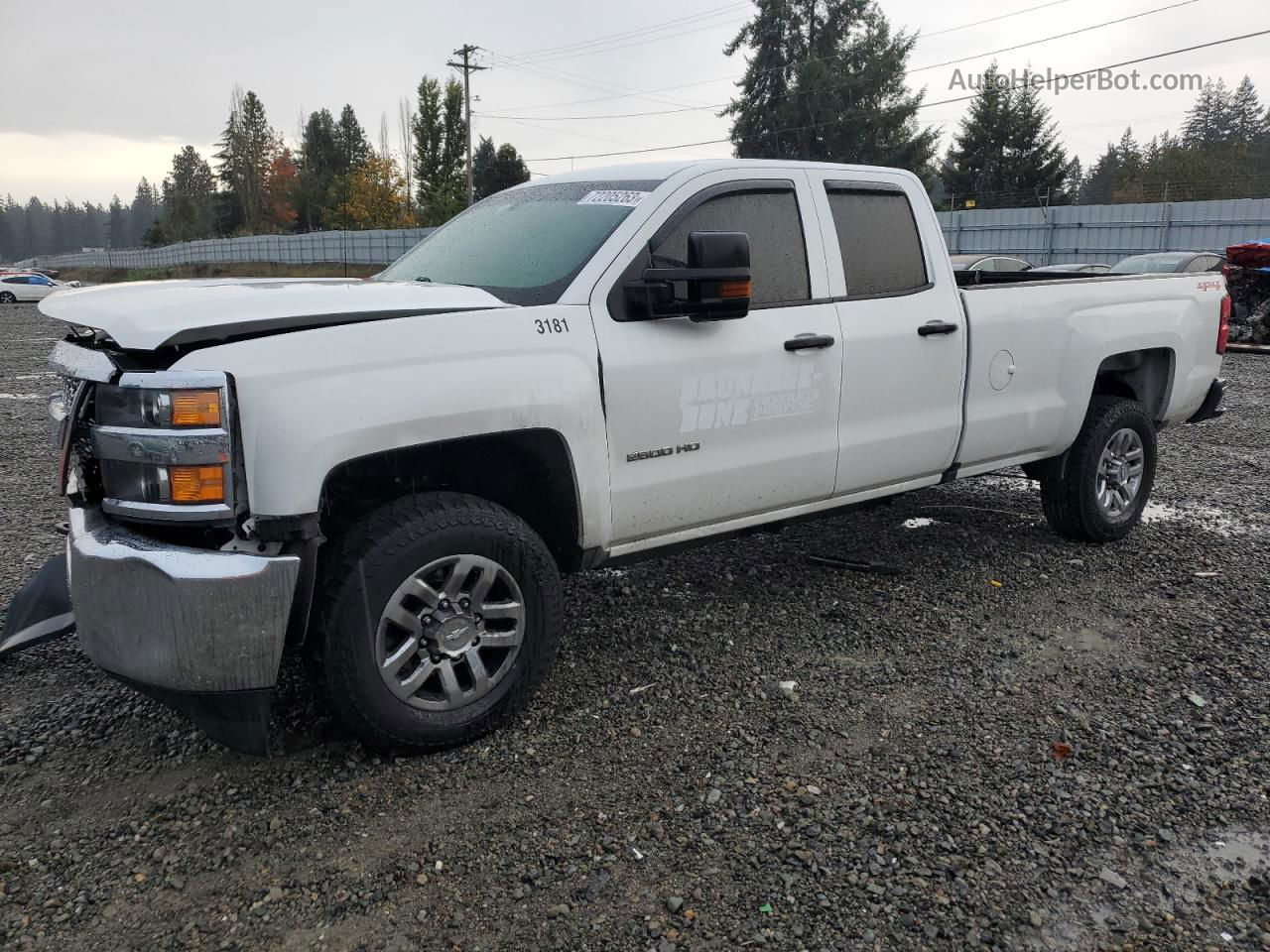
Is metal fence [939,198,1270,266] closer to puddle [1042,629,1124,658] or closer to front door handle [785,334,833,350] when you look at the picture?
puddle [1042,629,1124,658]

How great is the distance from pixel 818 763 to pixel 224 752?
6.48ft

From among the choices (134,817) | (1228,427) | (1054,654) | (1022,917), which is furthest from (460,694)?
(1228,427)

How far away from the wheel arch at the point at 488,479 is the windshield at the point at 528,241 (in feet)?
1.77

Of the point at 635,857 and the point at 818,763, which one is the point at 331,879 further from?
the point at 818,763

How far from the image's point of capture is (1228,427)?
9.57 meters

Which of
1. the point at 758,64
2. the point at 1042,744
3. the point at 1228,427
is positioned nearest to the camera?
the point at 1042,744

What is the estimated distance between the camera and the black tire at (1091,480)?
5.49 metres

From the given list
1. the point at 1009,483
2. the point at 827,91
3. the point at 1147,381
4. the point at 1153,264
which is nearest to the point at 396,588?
the point at 1147,381

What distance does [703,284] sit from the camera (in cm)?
354

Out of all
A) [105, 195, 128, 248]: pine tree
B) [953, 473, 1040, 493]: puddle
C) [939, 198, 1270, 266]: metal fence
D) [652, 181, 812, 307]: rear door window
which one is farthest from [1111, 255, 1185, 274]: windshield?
[105, 195, 128, 248]: pine tree

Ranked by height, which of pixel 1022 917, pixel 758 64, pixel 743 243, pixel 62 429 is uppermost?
pixel 758 64

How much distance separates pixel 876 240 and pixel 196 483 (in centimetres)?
309

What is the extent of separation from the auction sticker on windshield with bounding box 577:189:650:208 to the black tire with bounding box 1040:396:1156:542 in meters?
2.95

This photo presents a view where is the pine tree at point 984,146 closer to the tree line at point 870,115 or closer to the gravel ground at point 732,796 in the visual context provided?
the tree line at point 870,115
